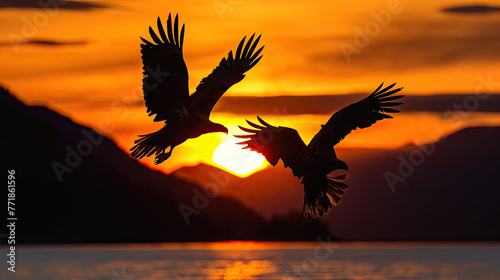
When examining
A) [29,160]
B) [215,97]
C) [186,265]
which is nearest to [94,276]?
Answer: [186,265]

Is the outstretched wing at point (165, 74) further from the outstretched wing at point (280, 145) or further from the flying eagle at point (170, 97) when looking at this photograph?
the outstretched wing at point (280, 145)

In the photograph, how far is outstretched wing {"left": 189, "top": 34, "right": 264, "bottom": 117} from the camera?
2330 centimetres

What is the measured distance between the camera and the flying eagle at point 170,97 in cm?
2064

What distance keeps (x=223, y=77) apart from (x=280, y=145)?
4.21 meters

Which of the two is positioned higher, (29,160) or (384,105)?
(29,160)

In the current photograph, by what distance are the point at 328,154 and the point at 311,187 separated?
36.2 inches

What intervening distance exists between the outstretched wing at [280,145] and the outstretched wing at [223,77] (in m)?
3.01

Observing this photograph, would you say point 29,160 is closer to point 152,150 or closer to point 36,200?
point 36,200

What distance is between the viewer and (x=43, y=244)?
642ft

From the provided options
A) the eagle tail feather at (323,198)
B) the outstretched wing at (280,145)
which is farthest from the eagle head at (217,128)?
the eagle tail feather at (323,198)

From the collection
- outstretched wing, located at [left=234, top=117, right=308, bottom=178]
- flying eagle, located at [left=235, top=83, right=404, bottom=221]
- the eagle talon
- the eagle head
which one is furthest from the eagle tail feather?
the eagle talon

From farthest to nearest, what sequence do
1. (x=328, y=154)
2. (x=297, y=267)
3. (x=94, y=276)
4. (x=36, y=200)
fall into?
1. (x=36, y=200)
2. (x=297, y=267)
3. (x=94, y=276)
4. (x=328, y=154)

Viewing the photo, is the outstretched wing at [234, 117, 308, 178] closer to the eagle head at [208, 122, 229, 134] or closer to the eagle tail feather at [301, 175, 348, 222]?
the eagle tail feather at [301, 175, 348, 222]

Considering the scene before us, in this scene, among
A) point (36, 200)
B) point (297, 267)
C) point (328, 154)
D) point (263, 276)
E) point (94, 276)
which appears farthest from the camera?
point (36, 200)
